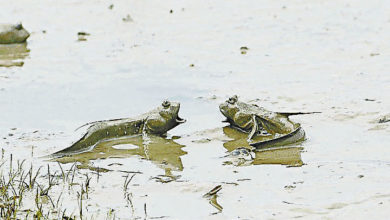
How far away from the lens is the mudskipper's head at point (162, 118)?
5695 millimetres

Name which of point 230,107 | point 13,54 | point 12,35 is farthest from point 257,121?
point 12,35

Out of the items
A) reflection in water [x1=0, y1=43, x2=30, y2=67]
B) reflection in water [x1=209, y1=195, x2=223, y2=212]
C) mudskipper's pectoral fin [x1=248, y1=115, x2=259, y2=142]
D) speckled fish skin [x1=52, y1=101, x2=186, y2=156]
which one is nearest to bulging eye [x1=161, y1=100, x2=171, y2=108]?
speckled fish skin [x1=52, y1=101, x2=186, y2=156]

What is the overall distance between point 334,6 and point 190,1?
256 cm

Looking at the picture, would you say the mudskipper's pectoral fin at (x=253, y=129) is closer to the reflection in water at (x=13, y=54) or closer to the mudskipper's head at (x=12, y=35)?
the reflection in water at (x=13, y=54)

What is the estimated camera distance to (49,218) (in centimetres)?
397

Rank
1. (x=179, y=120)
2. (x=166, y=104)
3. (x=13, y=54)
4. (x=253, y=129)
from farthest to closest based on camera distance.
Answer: (x=13, y=54), (x=179, y=120), (x=166, y=104), (x=253, y=129)

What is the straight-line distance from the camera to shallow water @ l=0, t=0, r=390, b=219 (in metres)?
4.31

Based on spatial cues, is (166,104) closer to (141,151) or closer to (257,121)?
(141,151)

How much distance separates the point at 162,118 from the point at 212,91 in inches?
55.4

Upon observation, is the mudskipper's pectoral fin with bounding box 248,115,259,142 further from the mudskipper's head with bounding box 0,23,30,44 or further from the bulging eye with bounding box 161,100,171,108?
the mudskipper's head with bounding box 0,23,30,44

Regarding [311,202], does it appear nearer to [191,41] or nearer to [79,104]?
[79,104]

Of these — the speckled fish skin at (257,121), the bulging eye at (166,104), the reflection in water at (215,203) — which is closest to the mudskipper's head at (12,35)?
the bulging eye at (166,104)

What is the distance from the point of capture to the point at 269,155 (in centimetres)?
512

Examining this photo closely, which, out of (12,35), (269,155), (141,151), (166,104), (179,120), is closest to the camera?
(269,155)
